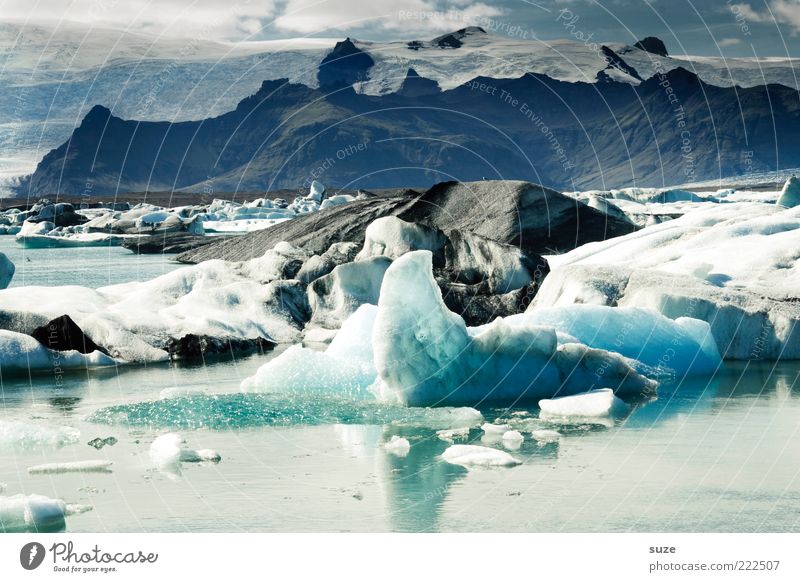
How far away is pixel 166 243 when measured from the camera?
44.6 metres

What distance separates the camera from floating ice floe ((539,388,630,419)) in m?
11.5

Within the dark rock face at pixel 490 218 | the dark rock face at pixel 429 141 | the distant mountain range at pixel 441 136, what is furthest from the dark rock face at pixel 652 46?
the dark rock face at pixel 490 218

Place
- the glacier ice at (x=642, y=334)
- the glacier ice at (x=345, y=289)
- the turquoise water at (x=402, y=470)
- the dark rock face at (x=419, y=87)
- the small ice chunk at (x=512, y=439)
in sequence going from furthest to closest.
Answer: the dark rock face at (x=419, y=87)
the glacier ice at (x=345, y=289)
the glacier ice at (x=642, y=334)
the small ice chunk at (x=512, y=439)
the turquoise water at (x=402, y=470)

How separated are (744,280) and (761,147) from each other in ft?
461

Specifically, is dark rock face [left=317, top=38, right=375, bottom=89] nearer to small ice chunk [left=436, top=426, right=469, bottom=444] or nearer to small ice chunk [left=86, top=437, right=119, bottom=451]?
small ice chunk [left=436, top=426, right=469, bottom=444]

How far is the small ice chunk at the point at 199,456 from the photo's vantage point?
9602 mm

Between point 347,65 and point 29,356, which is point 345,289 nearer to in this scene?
point 29,356

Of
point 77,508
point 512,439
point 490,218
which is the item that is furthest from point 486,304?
point 77,508

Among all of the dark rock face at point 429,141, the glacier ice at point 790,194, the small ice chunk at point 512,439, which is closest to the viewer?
the small ice chunk at point 512,439

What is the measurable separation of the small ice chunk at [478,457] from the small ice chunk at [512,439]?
1.36 ft

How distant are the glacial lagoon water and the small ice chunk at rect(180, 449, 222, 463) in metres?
0.09

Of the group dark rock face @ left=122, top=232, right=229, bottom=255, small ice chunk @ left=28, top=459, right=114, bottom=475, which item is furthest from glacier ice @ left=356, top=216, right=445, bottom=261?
dark rock face @ left=122, top=232, right=229, bottom=255

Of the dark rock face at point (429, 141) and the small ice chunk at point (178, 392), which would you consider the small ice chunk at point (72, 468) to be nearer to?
the small ice chunk at point (178, 392)
